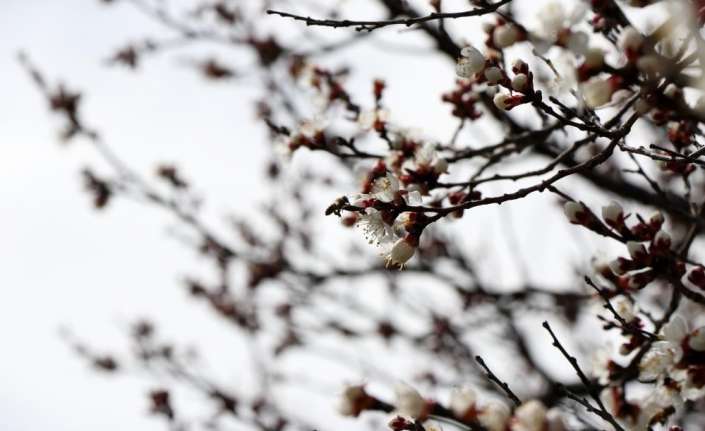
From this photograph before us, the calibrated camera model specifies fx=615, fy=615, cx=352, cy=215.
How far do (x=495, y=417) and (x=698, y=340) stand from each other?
1.75ft

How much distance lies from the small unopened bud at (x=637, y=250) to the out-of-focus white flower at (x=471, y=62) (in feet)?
2.21

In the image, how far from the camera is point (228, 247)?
468 centimetres

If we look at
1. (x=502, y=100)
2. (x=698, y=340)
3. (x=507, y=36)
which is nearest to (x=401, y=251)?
(x=502, y=100)

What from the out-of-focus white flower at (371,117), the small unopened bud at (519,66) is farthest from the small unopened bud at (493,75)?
the out-of-focus white flower at (371,117)

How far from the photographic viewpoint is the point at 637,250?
1733 millimetres

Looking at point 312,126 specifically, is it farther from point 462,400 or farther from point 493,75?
point 462,400

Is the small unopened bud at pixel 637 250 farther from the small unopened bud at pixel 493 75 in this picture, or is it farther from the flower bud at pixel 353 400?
the flower bud at pixel 353 400

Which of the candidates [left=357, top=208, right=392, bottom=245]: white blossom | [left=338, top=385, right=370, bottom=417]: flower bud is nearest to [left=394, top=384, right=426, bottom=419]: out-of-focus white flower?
[left=338, top=385, right=370, bottom=417]: flower bud

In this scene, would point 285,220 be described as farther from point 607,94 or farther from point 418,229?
point 607,94

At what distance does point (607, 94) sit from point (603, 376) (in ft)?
3.70

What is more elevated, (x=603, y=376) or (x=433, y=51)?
(x=433, y=51)

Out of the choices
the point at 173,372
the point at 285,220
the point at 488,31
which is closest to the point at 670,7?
the point at 488,31

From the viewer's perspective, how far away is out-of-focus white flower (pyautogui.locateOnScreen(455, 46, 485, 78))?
1836mm

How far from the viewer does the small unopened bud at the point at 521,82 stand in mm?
1698
